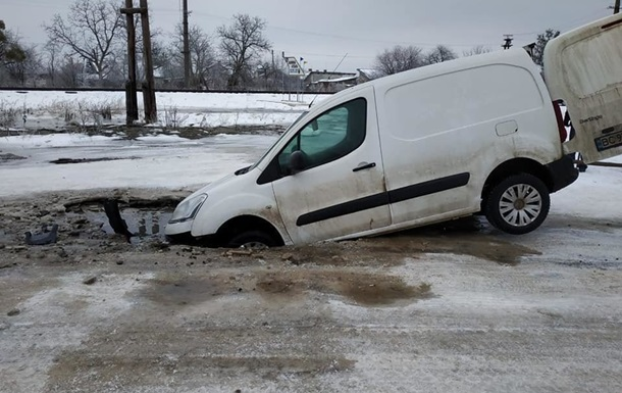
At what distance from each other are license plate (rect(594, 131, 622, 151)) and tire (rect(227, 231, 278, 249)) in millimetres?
3915

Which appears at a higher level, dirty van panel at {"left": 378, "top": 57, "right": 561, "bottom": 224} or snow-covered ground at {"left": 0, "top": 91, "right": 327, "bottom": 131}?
snow-covered ground at {"left": 0, "top": 91, "right": 327, "bottom": 131}

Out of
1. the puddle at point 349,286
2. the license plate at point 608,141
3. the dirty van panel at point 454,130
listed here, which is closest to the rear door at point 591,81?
the license plate at point 608,141

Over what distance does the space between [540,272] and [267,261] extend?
264cm

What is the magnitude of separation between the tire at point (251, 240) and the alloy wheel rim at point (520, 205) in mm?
2673

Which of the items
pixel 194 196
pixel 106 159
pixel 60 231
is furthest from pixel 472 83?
pixel 106 159

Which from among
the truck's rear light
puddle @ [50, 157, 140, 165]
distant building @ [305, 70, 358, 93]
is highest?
distant building @ [305, 70, 358, 93]

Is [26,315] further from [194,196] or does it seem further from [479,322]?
[479,322]

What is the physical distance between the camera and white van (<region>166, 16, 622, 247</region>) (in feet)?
19.1

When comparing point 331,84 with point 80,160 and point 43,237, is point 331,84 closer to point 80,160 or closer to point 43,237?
point 80,160

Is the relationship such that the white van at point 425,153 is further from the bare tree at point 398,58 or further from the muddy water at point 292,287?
the bare tree at point 398,58

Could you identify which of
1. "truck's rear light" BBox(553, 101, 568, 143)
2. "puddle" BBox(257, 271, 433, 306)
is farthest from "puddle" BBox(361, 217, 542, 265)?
"truck's rear light" BBox(553, 101, 568, 143)

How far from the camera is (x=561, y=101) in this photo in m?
6.04

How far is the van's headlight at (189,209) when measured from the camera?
5.94 meters

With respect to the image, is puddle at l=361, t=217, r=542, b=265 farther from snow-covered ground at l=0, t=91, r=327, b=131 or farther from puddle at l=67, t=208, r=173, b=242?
snow-covered ground at l=0, t=91, r=327, b=131
